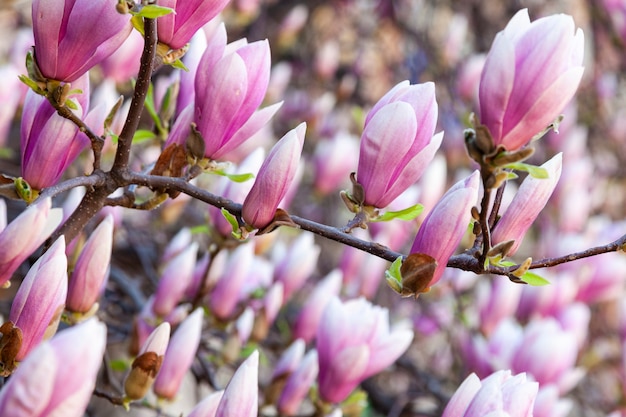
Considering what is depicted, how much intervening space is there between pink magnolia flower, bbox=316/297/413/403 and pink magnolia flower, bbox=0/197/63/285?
41 cm

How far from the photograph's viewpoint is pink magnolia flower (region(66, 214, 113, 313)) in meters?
0.64

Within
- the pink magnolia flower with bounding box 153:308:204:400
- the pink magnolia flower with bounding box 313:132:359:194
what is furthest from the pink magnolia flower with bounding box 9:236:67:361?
the pink magnolia flower with bounding box 313:132:359:194

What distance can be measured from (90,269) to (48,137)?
131mm

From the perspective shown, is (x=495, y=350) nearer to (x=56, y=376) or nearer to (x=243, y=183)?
(x=243, y=183)

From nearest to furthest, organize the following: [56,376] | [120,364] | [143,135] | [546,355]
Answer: [56,376] → [143,135] → [120,364] → [546,355]

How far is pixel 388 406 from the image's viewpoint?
4.51 ft

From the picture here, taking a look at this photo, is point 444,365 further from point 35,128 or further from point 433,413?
point 35,128

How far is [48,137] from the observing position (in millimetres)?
594

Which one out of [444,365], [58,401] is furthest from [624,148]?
[58,401]

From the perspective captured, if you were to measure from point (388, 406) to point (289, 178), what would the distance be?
897 millimetres

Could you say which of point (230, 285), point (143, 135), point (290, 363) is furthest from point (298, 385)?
point (143, 135)

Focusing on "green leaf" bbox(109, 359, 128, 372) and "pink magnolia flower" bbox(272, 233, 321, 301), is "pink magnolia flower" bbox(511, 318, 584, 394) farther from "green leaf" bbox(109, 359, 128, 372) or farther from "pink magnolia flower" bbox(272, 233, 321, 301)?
"green leaf" bbox(109, 359, 128, 372)

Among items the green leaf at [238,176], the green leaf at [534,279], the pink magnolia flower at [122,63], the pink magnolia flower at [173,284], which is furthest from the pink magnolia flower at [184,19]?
the pink magnolia flower at [122,63]

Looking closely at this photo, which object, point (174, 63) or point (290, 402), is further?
point (290, 402)
